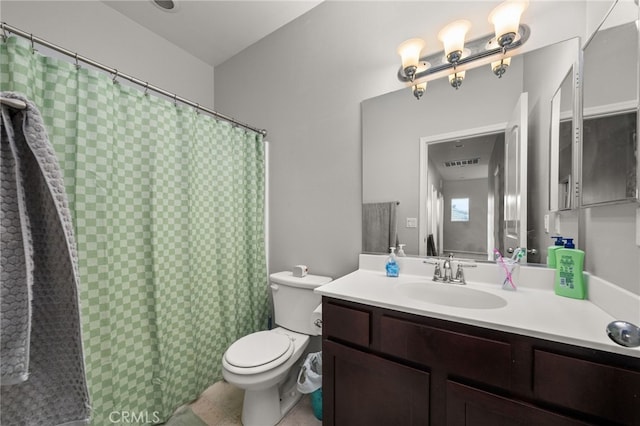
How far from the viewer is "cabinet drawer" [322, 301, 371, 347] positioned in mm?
1011

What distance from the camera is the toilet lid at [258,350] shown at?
4.09 ft

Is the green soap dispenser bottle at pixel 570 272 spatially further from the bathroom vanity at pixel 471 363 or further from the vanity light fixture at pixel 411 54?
the vanity light fixture at pixel 411 54

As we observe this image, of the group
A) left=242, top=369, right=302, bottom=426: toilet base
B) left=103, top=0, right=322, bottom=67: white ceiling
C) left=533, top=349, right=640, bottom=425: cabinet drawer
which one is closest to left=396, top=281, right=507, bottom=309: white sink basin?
left=533, top=349, right=640, bottom=425: cabinet drawer

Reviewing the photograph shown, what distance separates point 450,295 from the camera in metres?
1.19

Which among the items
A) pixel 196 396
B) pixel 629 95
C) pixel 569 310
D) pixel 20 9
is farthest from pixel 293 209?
pixel 20 9

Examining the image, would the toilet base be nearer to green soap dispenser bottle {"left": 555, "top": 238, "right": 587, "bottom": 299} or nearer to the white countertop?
the white countertop

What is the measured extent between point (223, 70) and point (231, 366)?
2420mm

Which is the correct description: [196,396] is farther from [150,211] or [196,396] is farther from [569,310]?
[569,310]

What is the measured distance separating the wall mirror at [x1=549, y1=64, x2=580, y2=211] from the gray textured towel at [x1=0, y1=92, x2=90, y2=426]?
1.69m

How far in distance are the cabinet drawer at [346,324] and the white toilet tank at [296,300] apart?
0.42 meters

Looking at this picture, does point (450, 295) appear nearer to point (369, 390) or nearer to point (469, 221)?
point (469, 221)

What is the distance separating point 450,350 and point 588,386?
0.33 meters

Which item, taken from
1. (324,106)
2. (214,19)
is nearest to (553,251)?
(324,106)

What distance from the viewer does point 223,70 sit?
2.28 m
